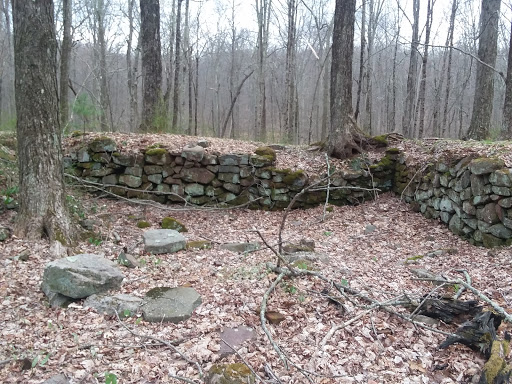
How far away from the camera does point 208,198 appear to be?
24.3 feet

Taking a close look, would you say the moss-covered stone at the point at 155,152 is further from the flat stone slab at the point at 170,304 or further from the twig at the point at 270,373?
the twig at the point at 270,373

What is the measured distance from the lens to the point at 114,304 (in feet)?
10.6

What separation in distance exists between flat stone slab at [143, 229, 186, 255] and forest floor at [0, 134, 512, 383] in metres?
0.12

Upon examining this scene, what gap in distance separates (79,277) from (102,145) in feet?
14.6

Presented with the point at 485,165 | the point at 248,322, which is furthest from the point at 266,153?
the point at 248,322

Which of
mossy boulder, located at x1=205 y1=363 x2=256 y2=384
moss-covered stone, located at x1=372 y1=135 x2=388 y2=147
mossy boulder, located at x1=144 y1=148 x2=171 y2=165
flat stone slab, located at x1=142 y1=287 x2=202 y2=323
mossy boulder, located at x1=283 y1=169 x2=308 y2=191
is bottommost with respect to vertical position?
mossy boulder, located at x1=205 y1=363 x2=256 y2=384

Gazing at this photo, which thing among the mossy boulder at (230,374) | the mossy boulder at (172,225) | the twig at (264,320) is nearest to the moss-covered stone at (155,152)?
the mossy boulder at (172,225)

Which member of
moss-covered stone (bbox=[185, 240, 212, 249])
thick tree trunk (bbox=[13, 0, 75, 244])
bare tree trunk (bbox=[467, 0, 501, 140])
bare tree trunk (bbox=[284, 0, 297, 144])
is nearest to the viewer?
thick tree trunk (bbox=[13, 0, 75, 244])

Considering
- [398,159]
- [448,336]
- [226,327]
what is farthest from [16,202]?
[398,159]

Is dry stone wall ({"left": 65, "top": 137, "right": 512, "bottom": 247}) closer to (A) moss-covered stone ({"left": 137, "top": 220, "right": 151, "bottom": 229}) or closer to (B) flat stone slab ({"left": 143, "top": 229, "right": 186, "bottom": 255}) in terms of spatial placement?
(A) moss-covered stone ({"left": 137, "top": 220, "right": 151, "bottom": 229})

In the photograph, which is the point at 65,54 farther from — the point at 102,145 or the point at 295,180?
the point at 295,180

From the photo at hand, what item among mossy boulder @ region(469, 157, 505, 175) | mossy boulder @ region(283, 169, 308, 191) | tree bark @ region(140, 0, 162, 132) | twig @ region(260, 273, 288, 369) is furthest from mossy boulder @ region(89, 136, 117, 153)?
mossy boulder @ region(469, 157, 505, 175)

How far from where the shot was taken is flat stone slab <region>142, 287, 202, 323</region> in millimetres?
3096

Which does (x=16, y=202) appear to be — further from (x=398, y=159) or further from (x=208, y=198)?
(x=398, y=159)
